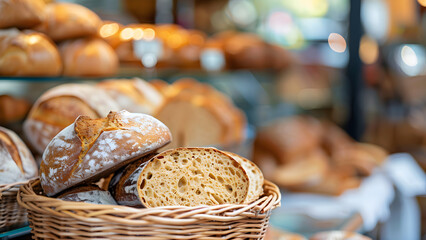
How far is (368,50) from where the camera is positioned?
3.18m

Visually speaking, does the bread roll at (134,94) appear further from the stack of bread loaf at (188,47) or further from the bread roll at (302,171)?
the bread roll at (302,171)

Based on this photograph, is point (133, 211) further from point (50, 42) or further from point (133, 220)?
point (50, 42)

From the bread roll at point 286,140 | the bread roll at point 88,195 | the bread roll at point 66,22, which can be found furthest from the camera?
the bread roll at point 286,140

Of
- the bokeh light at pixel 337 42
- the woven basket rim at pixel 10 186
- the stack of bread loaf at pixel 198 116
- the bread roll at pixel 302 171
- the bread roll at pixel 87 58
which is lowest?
the bread roll at pixel 302 171

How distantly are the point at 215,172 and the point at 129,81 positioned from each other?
85 centimetres

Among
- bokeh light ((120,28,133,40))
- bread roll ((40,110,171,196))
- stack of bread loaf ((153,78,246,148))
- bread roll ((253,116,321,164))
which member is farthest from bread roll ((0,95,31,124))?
bread roll ((253,116,321,164))

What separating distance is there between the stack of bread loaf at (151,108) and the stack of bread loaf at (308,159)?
41 centimetres

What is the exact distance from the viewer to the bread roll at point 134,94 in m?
1.40

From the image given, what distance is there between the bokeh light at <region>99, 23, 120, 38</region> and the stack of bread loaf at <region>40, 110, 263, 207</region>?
1.02 meters

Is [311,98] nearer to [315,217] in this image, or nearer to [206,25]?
[206,25]

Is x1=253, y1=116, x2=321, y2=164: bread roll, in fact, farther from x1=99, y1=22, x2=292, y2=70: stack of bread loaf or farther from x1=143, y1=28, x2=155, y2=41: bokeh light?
x1=143, y1=28, x2=155, y2=41: bokeh light

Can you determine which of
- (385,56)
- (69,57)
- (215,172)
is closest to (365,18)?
(385,56)

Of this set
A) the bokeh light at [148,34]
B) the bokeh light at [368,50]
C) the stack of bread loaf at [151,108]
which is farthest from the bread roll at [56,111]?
the bokeh light at [368,50]

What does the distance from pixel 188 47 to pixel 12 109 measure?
103 centimetres
